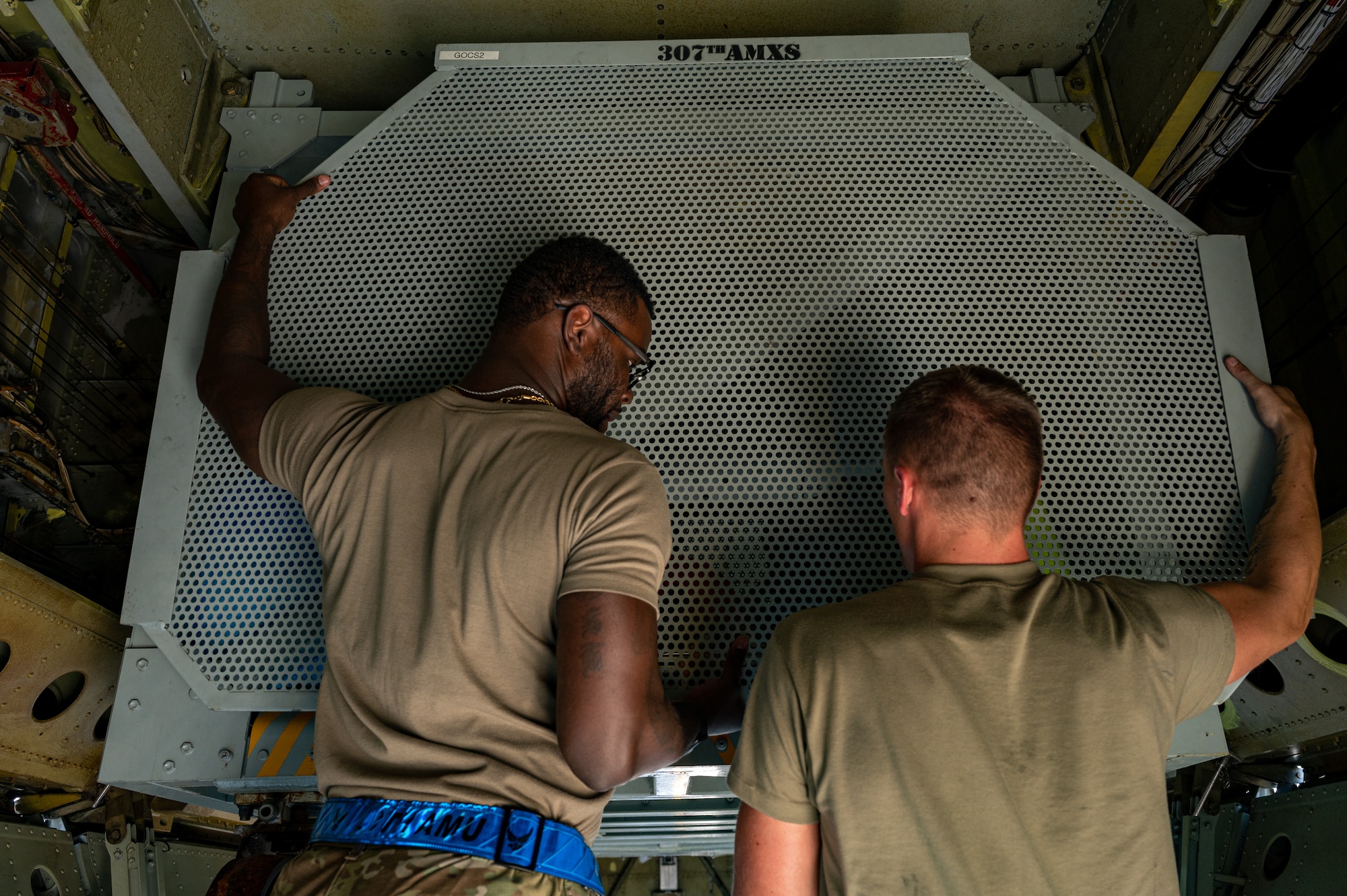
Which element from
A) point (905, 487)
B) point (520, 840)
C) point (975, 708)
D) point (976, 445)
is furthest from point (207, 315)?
point (975, 708)

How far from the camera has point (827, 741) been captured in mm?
1314

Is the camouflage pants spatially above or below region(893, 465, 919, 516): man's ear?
below

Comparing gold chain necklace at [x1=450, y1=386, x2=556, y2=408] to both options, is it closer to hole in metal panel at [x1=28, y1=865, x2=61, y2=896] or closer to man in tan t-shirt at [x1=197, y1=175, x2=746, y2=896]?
man in tan t-shirt at [x1=197, y1=175, x2=746, y2=896]

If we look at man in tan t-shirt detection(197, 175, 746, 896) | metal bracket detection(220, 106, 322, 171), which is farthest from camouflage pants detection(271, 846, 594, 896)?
metal bracket detection(220, 106, 322, 171)

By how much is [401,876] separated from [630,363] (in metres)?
1.05

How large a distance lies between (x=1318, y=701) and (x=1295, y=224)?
1347mm

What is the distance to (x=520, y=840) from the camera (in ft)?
4.43

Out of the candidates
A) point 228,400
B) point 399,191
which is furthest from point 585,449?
point 399,191

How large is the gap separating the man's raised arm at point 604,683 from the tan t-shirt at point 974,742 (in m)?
0.18

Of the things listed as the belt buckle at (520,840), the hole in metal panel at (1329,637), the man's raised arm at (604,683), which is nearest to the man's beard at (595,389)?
the man's raised arm at (604,683)

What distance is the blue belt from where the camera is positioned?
52.2 inches

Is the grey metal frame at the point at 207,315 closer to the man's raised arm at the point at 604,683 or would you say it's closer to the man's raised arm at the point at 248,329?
the man's raised arm at the point at 248,329

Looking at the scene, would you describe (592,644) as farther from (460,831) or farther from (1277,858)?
(1277,858)

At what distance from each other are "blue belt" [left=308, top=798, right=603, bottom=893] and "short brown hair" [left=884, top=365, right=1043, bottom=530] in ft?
2.84
